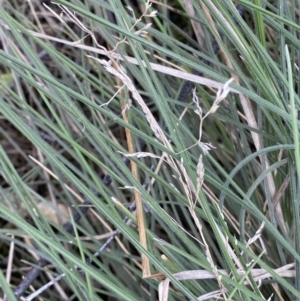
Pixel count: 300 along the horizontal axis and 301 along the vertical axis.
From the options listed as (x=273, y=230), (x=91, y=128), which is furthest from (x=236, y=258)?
(x=91, y=128)

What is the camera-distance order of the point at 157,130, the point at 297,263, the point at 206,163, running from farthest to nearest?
the point at 206,163 → the point at 297,263 → the point at 157,130

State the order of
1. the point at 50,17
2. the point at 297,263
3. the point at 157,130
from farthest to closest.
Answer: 1. the point at 50,17
2. the point at 297,263
3. the point at 157,130

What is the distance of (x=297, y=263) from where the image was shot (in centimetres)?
55

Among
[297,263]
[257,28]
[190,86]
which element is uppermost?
[257,28]

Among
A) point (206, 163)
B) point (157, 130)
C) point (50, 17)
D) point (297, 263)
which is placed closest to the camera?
point (157, 130)

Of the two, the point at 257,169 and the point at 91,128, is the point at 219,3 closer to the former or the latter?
the point at 91,128

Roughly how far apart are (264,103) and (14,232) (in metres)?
0.43

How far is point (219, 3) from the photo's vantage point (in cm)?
45

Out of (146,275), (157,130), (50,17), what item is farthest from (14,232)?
(50,17)

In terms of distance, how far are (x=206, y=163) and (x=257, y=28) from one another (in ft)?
0.72

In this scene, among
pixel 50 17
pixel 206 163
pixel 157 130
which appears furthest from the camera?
pixel 50 17

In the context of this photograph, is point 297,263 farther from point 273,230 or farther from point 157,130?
point 157,130

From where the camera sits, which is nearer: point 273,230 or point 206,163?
point 273,230

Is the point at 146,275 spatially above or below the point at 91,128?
below
